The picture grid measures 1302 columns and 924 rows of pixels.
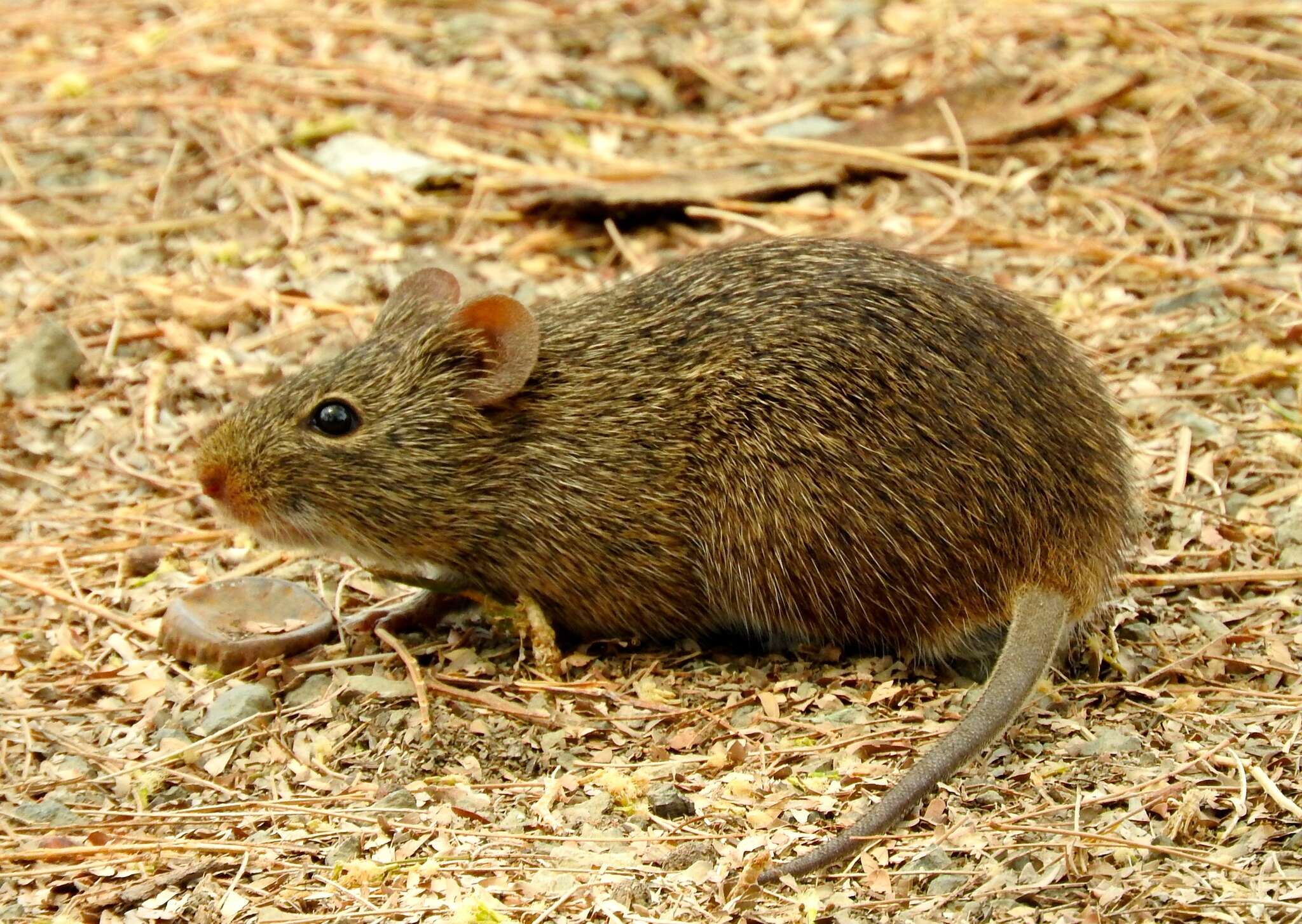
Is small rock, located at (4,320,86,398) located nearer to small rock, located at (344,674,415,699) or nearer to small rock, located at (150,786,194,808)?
small rock, located at (344,674,415,699)

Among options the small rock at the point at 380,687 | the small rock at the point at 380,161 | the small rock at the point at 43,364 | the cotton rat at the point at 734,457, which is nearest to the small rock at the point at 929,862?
the cotton rat at the point at 734,457

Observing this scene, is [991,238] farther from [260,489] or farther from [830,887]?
[830,887]

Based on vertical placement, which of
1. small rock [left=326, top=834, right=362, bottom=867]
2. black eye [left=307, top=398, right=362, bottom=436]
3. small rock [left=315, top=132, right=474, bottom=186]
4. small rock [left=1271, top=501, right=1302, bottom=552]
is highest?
small rock [left=315, top=132, right=474, bottom=186]

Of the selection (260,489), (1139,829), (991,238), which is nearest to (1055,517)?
(1139,829)

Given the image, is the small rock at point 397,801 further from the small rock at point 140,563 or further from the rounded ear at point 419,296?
the small rock at point 140,563

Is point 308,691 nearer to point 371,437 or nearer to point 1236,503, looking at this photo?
point 371,437

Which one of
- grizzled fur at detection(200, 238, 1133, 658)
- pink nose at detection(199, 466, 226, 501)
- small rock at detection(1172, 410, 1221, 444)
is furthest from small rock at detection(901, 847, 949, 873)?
small rock at detection(1172, 410, 1221, 444)

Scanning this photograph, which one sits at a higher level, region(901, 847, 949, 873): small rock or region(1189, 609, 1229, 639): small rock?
region(901, 847, 949, 873): small rock
